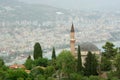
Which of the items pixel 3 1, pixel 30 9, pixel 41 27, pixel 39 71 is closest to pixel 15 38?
pixel 41 27

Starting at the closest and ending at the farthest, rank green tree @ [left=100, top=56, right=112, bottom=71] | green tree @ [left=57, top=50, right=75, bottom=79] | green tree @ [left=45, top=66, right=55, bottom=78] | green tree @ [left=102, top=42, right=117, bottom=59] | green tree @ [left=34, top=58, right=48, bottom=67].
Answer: green tree @ [left=45, top=66, right=55, bottom=78], green tree @ [left=57, top=50, right=75, bottom=79], green tree @ [left=100, top=56, right=112, bottom=71], green tree @ [left=102, top=42, right=117, bottom=59], green tree @ [left=34, top=58, right=48, bottom=67]

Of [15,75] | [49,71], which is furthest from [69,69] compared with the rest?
[15,75]

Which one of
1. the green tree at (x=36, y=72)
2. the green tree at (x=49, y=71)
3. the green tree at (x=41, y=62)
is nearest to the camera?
the green tree at (x=36, y=72)

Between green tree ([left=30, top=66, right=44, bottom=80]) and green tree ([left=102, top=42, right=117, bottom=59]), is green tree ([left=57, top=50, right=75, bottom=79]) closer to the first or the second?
green tree ([left=30, top=66, right=44, bottom=80])

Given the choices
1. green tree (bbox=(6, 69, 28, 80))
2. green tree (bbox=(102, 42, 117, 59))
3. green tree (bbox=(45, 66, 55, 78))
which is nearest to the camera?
green tree (bbox=(6, 69, 28, 80))

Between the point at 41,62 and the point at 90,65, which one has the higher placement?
the point at 90,65

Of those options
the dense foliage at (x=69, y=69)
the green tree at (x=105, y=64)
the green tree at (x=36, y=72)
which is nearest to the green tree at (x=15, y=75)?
the dense foliage at (x=69, y=69)

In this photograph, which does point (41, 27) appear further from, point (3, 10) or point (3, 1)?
point (3, 1)

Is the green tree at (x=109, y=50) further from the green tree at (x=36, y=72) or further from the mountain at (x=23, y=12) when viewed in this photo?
the mountain at (x=23, y=12)

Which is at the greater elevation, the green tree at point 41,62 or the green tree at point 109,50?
the green tree at point 109,50

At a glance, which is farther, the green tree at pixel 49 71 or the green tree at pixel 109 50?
the green tree at pixel 109 50

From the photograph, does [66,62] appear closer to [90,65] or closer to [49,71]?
[49,71]

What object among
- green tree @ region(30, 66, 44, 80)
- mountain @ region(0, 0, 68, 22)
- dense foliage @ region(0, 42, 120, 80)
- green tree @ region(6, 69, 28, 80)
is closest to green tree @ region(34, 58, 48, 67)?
dense foliage @ region(0, 42, 120, 80)
